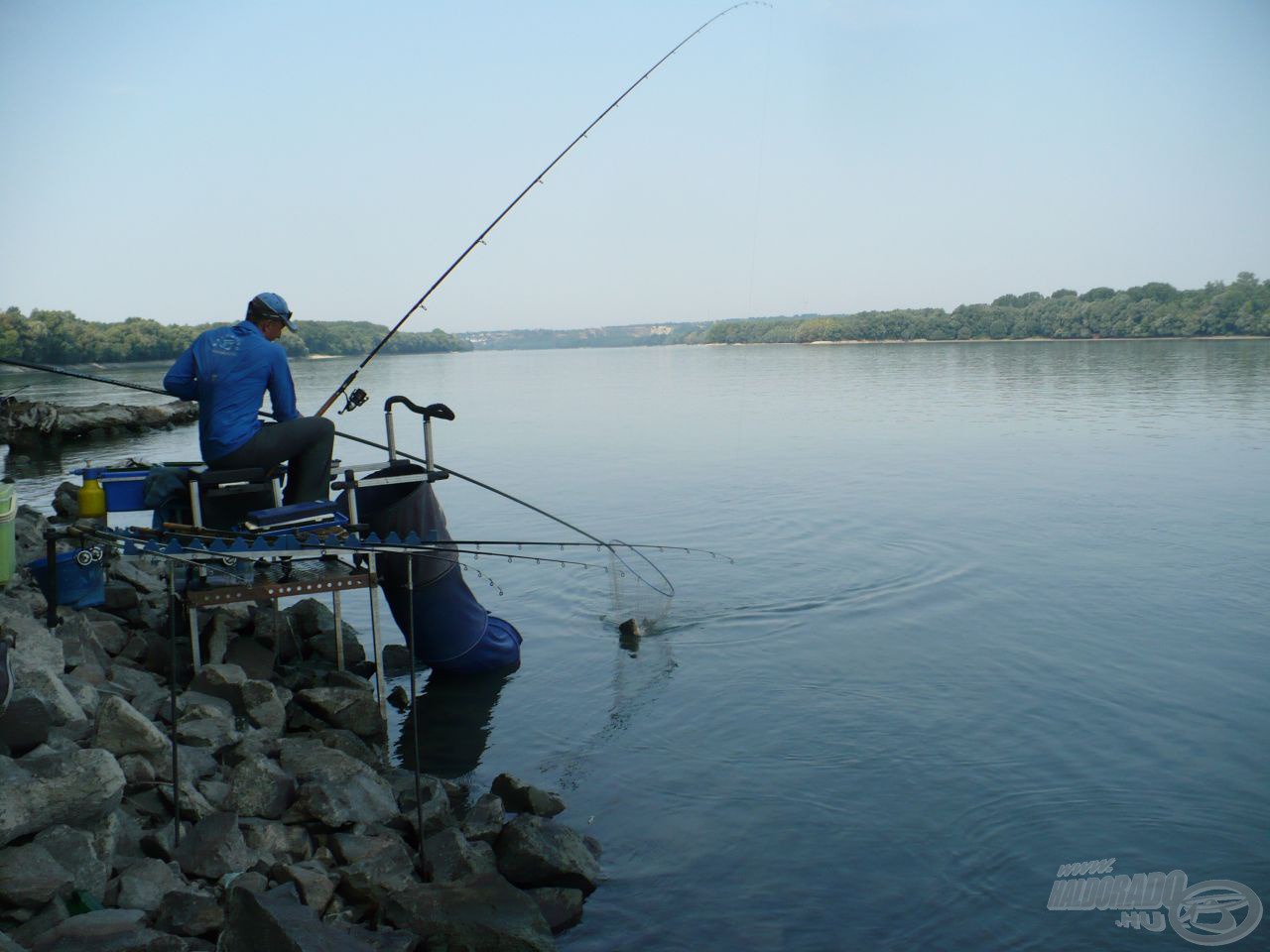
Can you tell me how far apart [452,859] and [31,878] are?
1902mm

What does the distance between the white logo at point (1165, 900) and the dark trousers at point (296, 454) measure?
5.20 m

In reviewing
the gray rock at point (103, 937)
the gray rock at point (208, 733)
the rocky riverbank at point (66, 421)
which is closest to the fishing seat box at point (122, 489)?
the gray rock at point (208, 733)

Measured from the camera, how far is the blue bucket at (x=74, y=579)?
7648 mm

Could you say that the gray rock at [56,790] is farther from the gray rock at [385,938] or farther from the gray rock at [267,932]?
the gray rock at [385,938]

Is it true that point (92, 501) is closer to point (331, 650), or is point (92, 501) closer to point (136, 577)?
point (136, 577)

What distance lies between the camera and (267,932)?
4125 mm

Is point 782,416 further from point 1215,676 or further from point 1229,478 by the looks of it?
point 1215,676

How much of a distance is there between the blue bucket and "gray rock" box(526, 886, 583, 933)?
13.2ft

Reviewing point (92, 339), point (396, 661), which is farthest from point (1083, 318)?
point (396, 661)

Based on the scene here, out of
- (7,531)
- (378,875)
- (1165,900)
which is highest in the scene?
(7,531)

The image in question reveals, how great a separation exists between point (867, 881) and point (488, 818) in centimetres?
214

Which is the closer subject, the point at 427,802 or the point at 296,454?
the point at 427,802

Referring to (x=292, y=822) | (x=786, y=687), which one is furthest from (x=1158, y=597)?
(x=292, y=822)

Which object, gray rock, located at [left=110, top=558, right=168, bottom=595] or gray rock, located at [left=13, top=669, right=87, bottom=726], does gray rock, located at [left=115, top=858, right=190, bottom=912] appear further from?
gray rock, located at [left=110, top=558, right=168, bottom=595]
